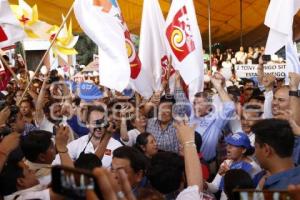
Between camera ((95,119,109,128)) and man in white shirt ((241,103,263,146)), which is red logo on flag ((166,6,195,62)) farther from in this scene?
camera ((95,119,109,128))

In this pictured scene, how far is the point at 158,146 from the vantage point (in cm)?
512

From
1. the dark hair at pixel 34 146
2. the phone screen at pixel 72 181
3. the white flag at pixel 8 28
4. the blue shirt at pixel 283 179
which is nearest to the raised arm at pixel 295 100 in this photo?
the blue shirt at pixel 283 179

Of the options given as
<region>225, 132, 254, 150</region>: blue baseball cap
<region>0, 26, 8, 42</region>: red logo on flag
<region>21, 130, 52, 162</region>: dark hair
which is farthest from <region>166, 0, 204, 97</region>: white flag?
<region>21, 130, 52, 162</region>: dark hair

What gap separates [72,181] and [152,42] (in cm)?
543

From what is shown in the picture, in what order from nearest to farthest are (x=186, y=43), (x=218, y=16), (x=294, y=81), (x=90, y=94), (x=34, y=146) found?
(x=34, y=146) → (x=294, y=81) → (x=186, y=43) → (x=90, y=94) → (x=218, y=16)

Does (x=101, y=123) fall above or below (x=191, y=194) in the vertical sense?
above

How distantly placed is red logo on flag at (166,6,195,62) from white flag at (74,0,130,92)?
0.66 m

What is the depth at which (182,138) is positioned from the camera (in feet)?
10.0

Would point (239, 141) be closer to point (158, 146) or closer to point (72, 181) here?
point (158, 146)

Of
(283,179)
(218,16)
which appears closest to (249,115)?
(283,179)

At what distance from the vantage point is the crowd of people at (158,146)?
264cm

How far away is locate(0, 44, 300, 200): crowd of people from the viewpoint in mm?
2643

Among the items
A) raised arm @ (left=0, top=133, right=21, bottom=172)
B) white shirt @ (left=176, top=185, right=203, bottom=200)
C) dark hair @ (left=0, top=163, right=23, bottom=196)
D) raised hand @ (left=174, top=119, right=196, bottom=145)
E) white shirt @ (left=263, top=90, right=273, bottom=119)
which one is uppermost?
white shirt @ (left=263, top=90, right=273, bottom=119)

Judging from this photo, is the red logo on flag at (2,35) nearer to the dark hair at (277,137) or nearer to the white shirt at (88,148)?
the white shirt at (88,148)
